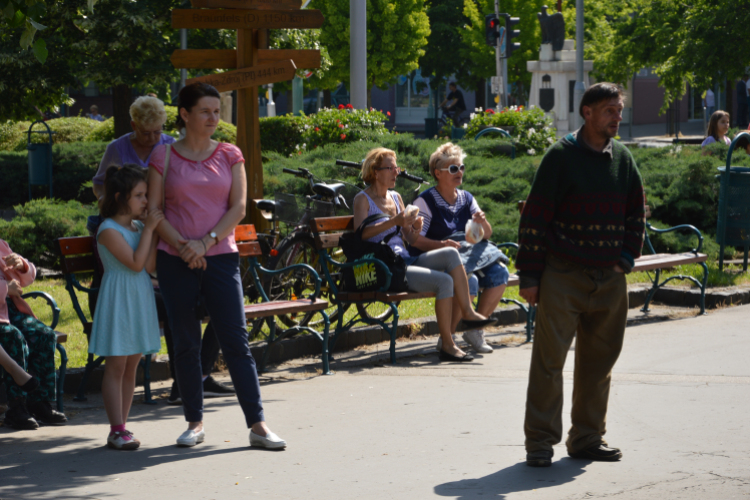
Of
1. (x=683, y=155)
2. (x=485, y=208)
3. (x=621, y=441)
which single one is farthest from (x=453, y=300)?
(x=683, y=155)

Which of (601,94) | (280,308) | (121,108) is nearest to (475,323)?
(280,308)

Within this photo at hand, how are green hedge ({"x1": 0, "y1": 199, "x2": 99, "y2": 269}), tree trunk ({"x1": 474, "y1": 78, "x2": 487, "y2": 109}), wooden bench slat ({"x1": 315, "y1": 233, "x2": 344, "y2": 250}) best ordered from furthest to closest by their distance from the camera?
tree trunk ({"x1": 474, "y1": 78, "x2": 487, "y2": 109}) < green hedge ({"x1": 0, "y1": 199, "x2": 99, "y2": 269}) < wooden bench slat ({"x1": 315, "y1": 233, "x2": 344, "y2": 250})

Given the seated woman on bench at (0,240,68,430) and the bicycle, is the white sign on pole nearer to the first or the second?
the bicycle

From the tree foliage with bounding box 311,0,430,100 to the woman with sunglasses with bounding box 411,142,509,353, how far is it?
31.3 metres

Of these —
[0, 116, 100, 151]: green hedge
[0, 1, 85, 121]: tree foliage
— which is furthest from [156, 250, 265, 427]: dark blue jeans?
[0, 116, 100, 151]: green hedge

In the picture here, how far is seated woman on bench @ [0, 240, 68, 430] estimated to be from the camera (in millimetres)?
5754

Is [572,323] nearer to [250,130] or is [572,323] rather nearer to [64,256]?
[64,256]

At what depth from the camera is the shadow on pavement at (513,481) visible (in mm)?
4492

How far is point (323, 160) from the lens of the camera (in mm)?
12422

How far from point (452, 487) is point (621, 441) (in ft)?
3.94

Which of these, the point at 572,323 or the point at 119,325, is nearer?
the point at 572,323

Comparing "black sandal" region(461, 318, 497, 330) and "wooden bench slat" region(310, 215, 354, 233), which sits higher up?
"wooden bench slat" region(310, 215, 354, 233)

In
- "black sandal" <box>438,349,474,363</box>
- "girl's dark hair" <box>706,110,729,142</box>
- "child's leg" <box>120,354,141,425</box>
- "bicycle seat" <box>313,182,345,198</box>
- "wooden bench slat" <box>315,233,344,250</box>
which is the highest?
"girl's dark hair" <box>706,110,729,142</box>

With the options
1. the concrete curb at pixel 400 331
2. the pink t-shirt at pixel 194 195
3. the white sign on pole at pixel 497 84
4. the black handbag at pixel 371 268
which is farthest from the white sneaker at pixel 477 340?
the white sign on pole at pixel 497 84
